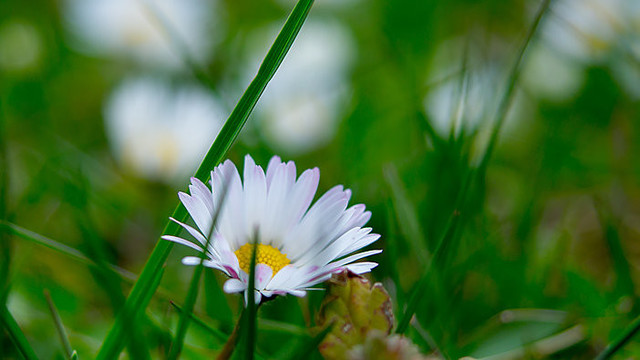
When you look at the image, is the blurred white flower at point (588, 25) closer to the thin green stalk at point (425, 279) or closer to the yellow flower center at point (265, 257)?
the thin green stalk at point (425, 279)

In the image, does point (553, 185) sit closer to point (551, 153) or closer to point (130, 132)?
point (551, 153)

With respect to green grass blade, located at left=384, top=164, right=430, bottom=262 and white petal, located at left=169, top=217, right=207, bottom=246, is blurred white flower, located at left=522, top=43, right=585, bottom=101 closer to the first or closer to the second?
green grass blade, located at left=384, top=164, right=430, bottom=262

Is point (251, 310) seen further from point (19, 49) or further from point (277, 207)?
point (19, 49)

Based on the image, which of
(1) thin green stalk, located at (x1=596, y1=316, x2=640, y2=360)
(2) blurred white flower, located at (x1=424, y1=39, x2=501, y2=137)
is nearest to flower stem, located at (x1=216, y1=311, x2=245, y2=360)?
(1) thin green stalk, located at (x1=596, y1=316, x2=640, y2=360)

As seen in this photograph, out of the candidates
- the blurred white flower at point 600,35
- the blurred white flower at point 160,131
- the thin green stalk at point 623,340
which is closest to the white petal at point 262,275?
the thin green stalk at point 623,340

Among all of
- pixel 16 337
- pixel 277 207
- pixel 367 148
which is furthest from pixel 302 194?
pixel 367 148

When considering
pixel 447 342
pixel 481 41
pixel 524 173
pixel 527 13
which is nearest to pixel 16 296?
pixel 447 342
